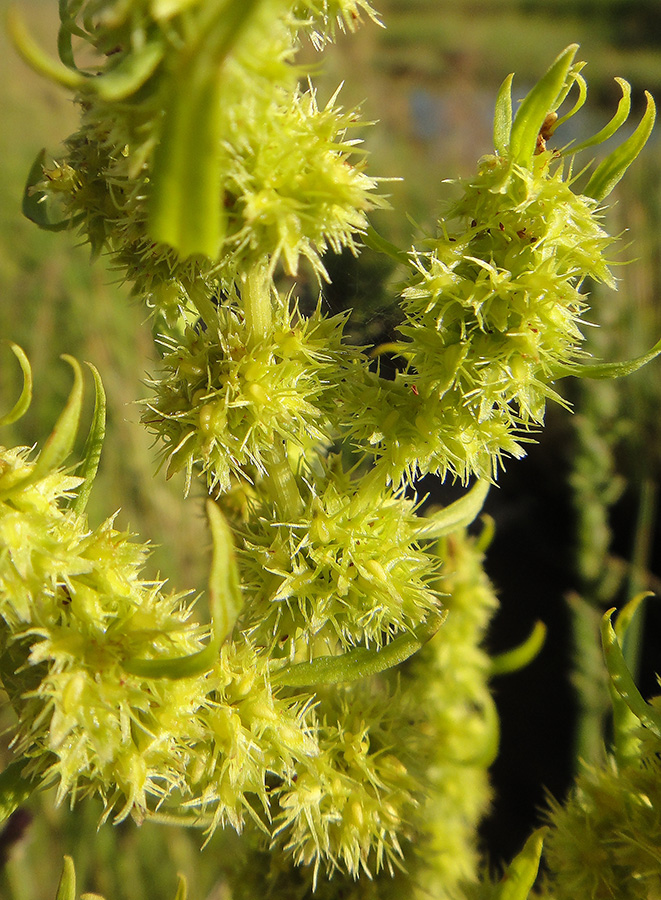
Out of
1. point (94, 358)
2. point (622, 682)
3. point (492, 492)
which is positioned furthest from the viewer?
point (492, 492)

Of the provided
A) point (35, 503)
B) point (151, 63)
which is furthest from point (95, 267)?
point (151, 63)

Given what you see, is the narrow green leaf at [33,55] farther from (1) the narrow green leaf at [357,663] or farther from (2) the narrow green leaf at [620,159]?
(1) the narrow green leaf at [357,663]

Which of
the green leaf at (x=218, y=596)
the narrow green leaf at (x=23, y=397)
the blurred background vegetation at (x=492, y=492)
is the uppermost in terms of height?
the narrow green leaf at (x=23, y=397)

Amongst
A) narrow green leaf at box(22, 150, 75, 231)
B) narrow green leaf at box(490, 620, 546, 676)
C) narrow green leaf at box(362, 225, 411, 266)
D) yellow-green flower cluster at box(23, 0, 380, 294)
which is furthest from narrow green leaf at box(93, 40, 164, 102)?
narrow green leaf at box(490, 620, 546, 676)

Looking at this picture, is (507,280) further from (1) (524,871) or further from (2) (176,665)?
(1) (524,871)

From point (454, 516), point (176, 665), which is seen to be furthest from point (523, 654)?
point (176, 665)

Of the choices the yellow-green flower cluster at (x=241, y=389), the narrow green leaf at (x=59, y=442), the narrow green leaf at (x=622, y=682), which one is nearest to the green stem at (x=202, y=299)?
the yellow-green flower cluster at (x=241, y=389)

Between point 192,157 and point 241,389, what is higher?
point 192,157
